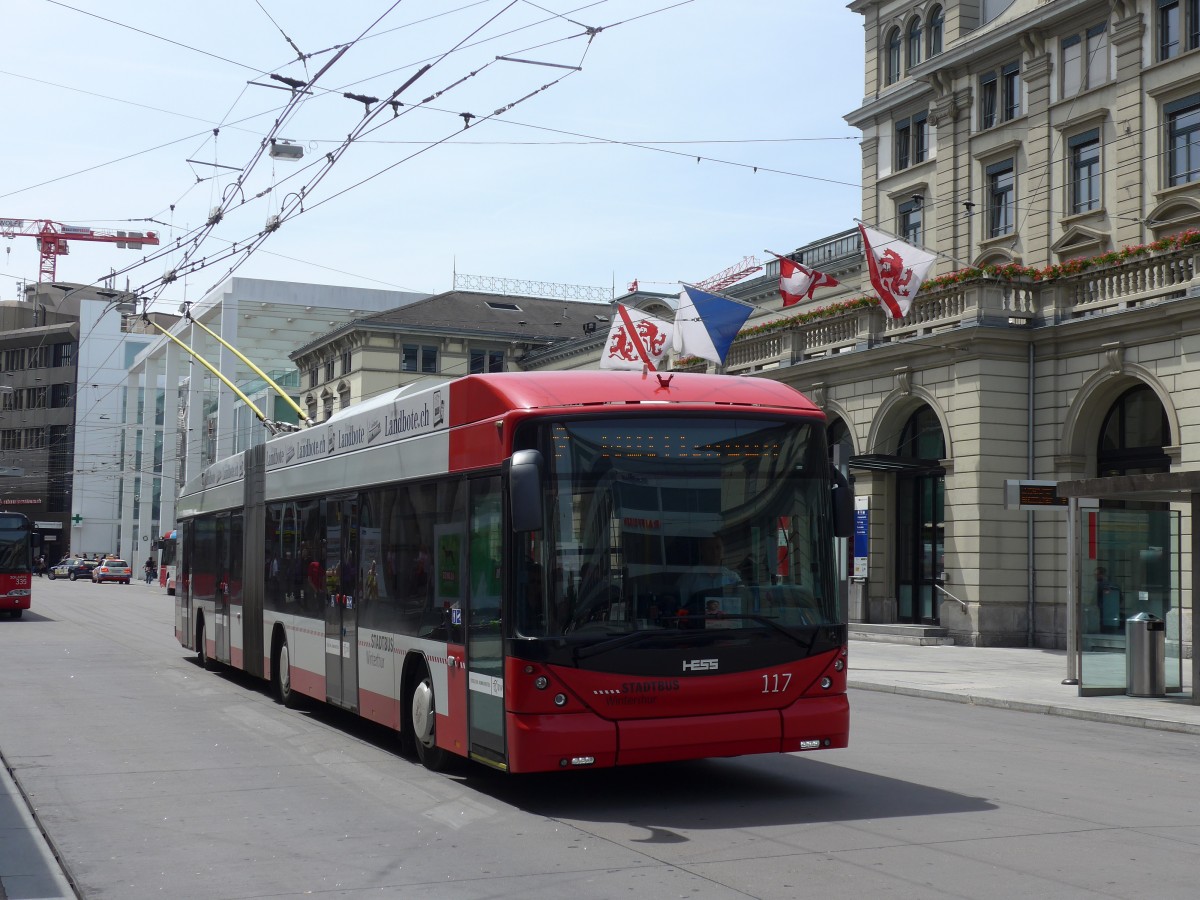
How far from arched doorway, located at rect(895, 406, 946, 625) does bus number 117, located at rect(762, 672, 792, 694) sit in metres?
23.2

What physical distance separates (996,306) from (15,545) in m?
26.0

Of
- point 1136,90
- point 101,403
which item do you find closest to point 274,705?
point 1136,90

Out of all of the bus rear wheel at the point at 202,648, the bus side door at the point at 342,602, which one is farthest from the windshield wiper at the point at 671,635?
the bus rear wheel at the point at 202,648

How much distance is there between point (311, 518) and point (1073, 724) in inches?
351

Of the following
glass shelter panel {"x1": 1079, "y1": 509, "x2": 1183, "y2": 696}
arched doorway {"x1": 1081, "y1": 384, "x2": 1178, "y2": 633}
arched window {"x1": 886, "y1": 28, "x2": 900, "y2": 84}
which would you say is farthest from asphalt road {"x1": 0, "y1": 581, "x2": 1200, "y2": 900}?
arched window {"x1": 886, "y1": 28, "x2": 900, "y2": 84}

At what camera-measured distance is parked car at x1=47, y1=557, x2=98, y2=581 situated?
299ft

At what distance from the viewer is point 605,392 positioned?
10.0 metres

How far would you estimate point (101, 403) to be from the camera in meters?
115

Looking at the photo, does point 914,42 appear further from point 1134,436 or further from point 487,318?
point 487,318

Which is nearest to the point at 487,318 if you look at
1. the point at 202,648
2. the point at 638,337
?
the point at 638,337

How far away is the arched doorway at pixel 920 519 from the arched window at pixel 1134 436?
12.2 feet

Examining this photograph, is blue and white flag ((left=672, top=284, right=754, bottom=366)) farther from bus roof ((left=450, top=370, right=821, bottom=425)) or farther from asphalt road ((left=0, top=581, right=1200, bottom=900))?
bus roof ((left=450, top=370, right=821, bottom=425))

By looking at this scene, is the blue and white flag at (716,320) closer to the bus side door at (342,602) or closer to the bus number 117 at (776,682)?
the bus side door at (342,602)

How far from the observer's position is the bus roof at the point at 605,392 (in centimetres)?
988
